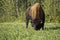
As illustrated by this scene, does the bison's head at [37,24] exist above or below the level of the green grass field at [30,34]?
above

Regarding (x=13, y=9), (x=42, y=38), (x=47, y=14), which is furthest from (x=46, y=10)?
(x=42, y=38)

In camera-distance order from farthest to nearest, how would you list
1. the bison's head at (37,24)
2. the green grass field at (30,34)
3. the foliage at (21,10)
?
the foliage at (21,10) → the bison's head at (37,24) → the green grass field at (30,34)

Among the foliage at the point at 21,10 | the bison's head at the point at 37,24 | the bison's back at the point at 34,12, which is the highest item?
the bison's back at the point at 34,12

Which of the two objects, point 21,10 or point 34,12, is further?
point 21,10

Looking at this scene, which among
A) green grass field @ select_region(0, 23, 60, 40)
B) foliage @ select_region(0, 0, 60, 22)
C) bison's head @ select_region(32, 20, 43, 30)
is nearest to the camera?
green grass field @ select_region(0, 23, 60, 40)

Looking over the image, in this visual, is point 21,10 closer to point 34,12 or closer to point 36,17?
point 34,12

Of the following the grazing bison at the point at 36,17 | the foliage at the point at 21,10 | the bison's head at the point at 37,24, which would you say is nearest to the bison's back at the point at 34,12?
the grazing bison at the point at 36,17

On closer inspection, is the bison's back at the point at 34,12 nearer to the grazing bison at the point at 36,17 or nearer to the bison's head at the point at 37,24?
the grazing bison at the point at 36,17

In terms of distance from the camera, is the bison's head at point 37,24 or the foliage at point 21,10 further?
the foliage at point 21,10

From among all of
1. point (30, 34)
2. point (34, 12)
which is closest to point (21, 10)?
point (34, 12)

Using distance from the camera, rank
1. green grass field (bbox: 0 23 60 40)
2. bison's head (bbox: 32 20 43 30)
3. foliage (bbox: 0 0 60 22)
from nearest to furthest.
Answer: green grass field (bbox: 0 23 60 40), bison's head (bbox: 32 20 43 30), foliage (bbox: 0 0 60 22)

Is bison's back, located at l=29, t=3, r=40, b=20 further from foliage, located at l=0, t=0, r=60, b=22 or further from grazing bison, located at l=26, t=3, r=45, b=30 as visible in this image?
foliage, located at l=0, t=0, r=60, b=22

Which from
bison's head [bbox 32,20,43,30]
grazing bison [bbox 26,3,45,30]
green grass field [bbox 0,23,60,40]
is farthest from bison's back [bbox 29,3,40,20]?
green grass field [bbox 0,23,60,40]

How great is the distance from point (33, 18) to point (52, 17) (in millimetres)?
10402
